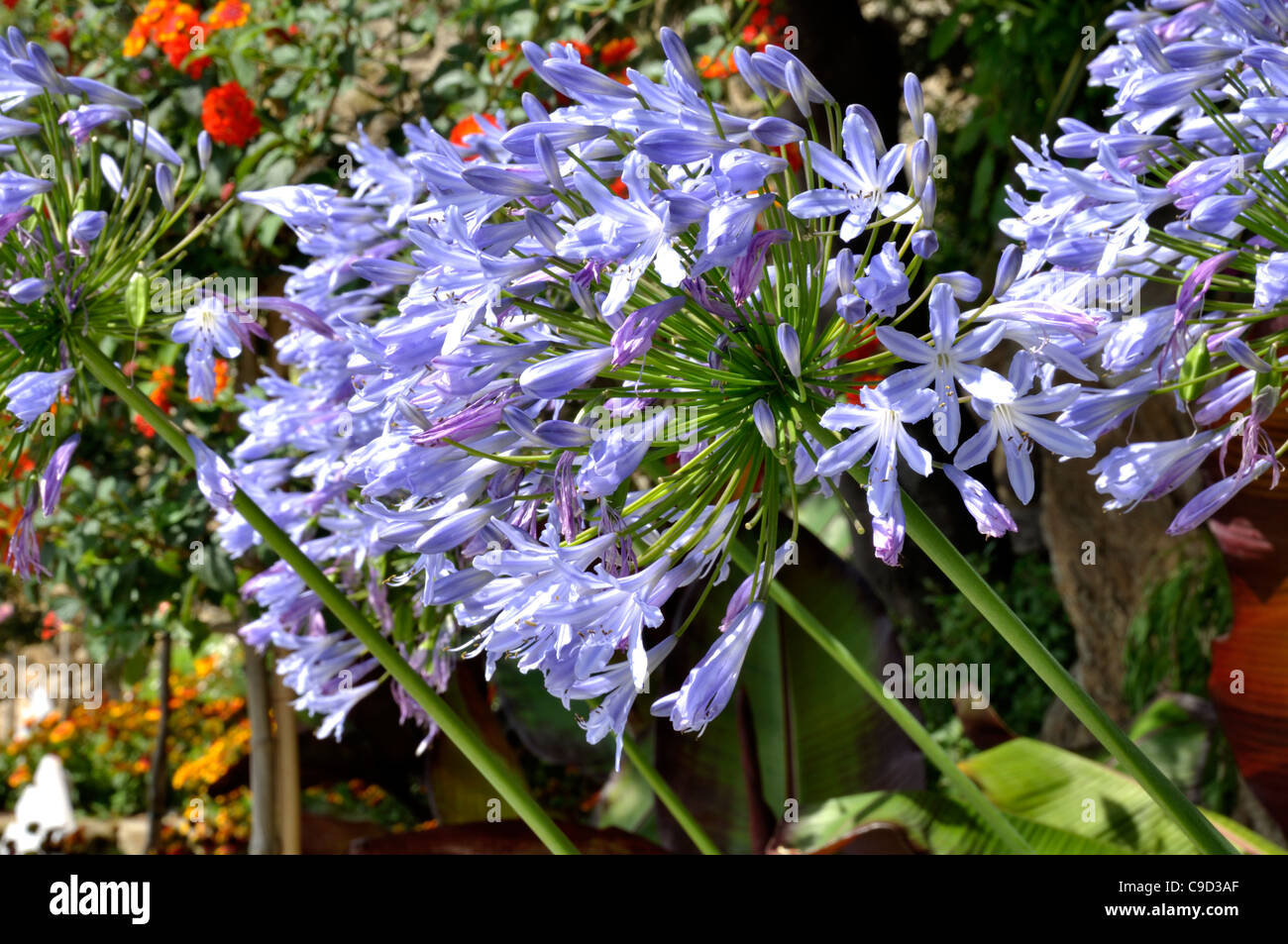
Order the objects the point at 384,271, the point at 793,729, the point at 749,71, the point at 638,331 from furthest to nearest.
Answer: the point at 793,729
the point at 384,271
the point at 749,71
the point at 638,331

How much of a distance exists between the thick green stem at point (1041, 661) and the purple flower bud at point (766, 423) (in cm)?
13

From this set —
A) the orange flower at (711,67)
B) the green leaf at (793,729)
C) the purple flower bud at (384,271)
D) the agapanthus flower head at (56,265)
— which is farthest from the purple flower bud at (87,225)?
the orange flower at (711,67)

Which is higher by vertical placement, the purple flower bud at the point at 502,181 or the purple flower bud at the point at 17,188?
the purple flower bud at the point at 17,188

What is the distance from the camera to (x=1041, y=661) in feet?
3.29

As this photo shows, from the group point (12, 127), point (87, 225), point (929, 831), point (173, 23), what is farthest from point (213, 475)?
point (173, 23)

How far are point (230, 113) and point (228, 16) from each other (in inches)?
12.2

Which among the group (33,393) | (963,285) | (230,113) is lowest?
(963,285)

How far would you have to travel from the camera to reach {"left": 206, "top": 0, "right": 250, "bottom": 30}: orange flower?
2851mm

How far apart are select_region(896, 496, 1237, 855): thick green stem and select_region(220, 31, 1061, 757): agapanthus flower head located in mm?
46

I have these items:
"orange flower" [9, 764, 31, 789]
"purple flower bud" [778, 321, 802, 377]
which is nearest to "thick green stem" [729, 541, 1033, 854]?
"purple flower bud" [778, 321, 802, 377]

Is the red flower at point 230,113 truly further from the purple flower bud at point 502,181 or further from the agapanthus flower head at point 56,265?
the purple flower bud at point 502,181

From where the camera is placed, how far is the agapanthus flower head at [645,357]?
935 millimetres

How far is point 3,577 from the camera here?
216 inches

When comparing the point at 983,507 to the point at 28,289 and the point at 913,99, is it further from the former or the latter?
the point at 28,289
